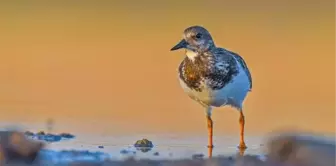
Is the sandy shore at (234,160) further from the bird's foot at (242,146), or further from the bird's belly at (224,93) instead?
the bird's belly at (224,93)

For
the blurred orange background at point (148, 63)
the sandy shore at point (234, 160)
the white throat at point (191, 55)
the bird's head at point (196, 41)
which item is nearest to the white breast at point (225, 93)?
the white throat at point (191, 55)

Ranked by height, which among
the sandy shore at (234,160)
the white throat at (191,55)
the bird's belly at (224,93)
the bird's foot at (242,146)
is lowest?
the sandy shore at (234,160)

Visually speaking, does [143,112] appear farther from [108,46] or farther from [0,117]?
[108,46]

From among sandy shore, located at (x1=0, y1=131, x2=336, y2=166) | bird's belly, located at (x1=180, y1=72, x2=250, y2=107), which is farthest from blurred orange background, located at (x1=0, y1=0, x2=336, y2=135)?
sandy shore, located at (x1=0, y1=131, x2=336, y2=166)

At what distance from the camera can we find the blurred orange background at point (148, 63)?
9.90 metres

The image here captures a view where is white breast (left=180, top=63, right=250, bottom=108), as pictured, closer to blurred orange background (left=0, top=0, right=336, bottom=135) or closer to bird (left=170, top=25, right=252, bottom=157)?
bird (left=170, top=25, right=252, bottom=157)

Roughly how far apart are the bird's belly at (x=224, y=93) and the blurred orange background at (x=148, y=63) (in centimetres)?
50

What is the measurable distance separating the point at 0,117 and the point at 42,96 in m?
1.24

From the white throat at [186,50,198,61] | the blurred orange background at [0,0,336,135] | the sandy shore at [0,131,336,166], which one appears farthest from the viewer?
the blurred orange background at [0,0,336,135]

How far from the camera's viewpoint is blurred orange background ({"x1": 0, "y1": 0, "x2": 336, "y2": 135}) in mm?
9898

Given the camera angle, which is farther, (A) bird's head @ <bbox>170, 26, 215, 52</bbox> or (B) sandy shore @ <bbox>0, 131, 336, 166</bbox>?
(A) bird's head @ <bbox>170, 26, 215, 52</bbox>

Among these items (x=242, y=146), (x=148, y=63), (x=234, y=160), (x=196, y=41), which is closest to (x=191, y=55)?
(x=196, y=41)

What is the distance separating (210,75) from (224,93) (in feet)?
0.62

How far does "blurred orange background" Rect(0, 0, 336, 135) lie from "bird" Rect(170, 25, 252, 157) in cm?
53
